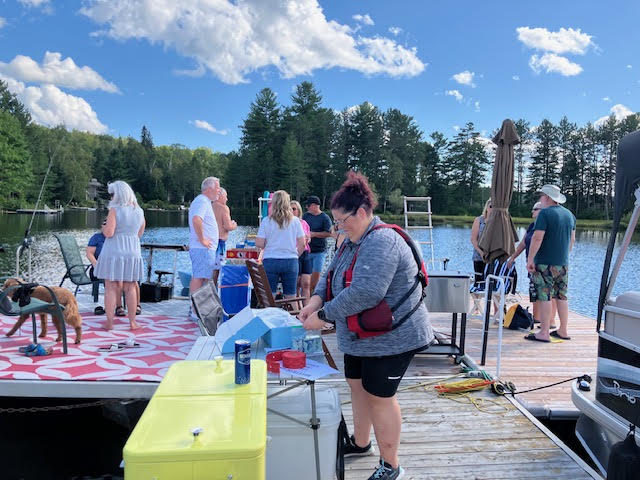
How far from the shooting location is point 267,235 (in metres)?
5.07

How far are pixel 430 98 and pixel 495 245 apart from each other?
208 ft

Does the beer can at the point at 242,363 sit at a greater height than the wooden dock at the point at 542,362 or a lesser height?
greater

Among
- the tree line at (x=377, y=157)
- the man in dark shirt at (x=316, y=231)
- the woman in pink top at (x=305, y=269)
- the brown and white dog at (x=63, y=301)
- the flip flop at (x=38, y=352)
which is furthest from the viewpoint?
the tree line at (x=377, y=157)

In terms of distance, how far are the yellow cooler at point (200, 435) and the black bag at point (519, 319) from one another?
4926 millimetres

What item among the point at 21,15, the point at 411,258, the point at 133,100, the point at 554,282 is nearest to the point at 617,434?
the point at 411,258

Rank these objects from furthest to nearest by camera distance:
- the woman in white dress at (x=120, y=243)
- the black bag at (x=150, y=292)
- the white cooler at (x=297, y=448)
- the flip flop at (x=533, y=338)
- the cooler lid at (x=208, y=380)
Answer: the black bag at (x=150, y=292)
the flip flop at (x=533, y=338)
the woman in white dress at (x=120, y=243)
the white cooler at (x=297, y=448)
the cooler lid at (x=208, y=380)

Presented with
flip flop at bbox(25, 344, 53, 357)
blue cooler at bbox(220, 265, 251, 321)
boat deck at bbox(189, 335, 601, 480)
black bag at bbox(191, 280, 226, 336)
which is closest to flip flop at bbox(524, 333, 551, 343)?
boat deck at bbox(189, 335, 601, 480)

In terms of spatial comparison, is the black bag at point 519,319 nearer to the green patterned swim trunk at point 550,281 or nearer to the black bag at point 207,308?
the green patterned swim trunk at point 550,281

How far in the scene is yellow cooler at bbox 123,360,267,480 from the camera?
1.29 m

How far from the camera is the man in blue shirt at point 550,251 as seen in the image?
4957 mm

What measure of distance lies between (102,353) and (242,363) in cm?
297

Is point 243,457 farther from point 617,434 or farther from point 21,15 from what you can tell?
point 21,15

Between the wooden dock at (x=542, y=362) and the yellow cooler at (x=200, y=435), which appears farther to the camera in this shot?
the wooden dock at (x=542, y=362)

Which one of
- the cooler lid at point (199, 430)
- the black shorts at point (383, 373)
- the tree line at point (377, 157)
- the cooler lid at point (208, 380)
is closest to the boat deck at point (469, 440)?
the black shorts at point (383, 373)
